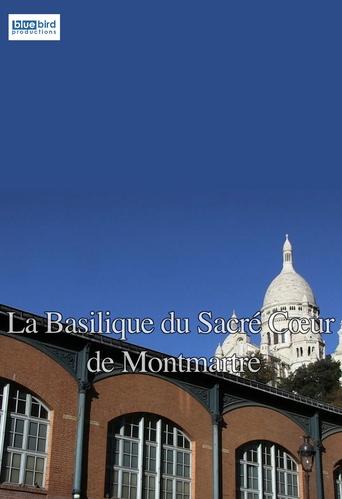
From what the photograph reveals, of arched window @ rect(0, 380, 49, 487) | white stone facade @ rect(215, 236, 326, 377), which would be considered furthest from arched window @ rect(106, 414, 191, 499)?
white stone facade @ rect(215, 236, 326, 377)

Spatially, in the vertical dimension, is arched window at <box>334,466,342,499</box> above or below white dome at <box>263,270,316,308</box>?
below

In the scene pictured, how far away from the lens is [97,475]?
25125mm

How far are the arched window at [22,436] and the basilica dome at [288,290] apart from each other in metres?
124

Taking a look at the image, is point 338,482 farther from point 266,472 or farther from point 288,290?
point 288,290

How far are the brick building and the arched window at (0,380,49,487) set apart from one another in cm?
4

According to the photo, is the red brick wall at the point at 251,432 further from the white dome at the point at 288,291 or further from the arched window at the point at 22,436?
the white dome at the point at 288,291

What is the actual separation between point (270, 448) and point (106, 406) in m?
10.3

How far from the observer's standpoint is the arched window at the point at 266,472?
102ft

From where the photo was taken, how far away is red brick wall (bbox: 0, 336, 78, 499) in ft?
78.6

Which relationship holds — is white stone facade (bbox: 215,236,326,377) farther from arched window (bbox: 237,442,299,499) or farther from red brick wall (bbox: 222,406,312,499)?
arched window (bbox: 237,442,299,499)

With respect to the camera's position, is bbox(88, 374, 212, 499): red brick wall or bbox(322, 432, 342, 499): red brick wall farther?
bbox(322, 432, 342, 499): red brick wall

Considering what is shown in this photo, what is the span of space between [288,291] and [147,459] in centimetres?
12310

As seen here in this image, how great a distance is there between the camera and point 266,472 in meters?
32.2

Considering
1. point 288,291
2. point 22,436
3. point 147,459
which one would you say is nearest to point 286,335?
point 288,291
